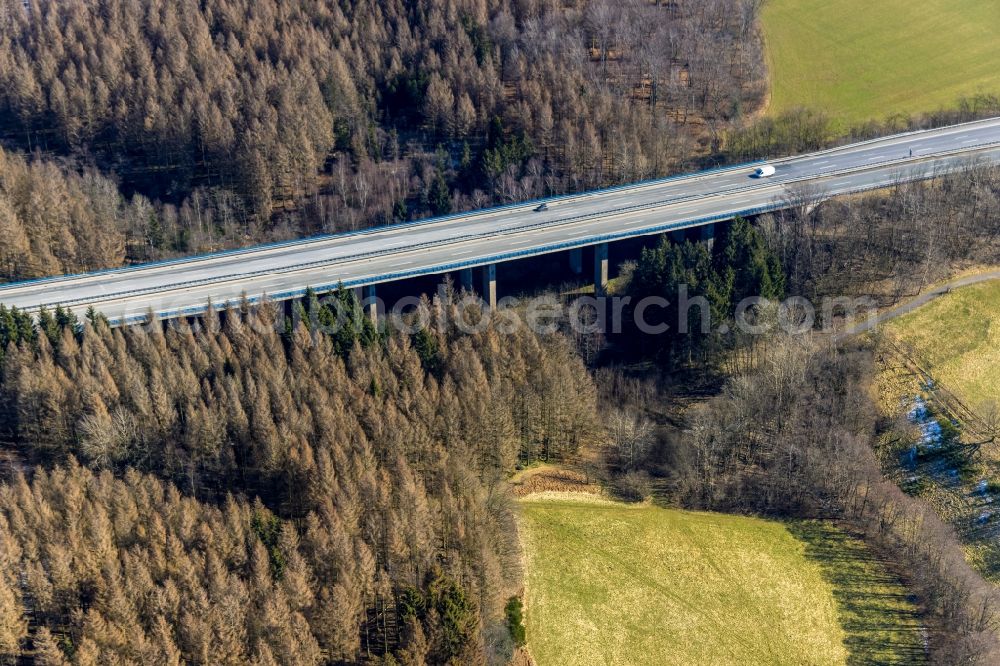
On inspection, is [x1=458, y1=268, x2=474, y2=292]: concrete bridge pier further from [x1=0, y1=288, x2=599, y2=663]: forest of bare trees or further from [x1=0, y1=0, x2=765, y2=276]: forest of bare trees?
[x1=0, y1=0, x2=765, y2=276]: forest of bare trees

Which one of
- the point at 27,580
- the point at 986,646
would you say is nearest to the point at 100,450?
the point at 27,580

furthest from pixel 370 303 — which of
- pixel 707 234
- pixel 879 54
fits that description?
pixel 879 54

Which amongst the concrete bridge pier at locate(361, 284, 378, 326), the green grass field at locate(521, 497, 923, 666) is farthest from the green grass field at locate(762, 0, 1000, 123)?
the green grass field at locate(521, 497, 923, 666)

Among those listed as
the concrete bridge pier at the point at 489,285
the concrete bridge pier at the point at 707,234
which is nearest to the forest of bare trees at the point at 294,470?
the concrete bridge pier at the point at 489,285

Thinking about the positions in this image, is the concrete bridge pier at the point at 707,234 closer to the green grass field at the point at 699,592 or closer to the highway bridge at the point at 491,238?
the highway bridge at the point at 491,238

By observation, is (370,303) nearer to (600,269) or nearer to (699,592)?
(600,269)

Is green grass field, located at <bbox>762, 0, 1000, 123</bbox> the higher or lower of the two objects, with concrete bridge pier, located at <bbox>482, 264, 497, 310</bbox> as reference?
higher

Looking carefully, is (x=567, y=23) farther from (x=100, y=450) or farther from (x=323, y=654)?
(x=323, y=654)
